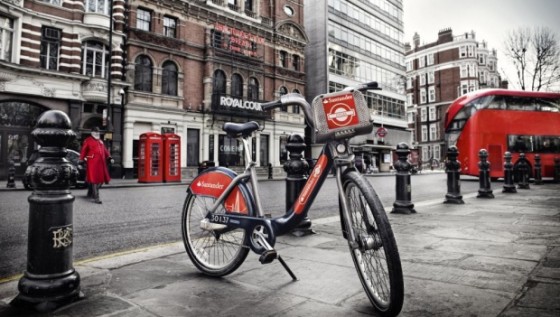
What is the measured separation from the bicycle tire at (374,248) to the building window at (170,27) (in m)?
25.9

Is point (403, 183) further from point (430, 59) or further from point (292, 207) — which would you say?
point (430, 59)

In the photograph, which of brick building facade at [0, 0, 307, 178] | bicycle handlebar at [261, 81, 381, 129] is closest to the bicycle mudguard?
bicycle handlebar at [261, 81, 381, 129]

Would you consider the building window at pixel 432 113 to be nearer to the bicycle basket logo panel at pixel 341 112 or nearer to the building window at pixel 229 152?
the building window at pixel 229 152

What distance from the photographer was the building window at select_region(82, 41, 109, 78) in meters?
21.3

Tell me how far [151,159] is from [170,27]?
1172cm

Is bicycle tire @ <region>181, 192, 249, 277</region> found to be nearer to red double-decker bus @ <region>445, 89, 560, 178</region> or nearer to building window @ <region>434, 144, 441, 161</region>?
red double-decker bus @ <region>445, 89, 560, 178</region>

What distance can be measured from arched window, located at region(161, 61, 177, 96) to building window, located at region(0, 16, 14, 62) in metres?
8.40

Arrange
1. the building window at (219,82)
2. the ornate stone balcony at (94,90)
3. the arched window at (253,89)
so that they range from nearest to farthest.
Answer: the ornate stone balcony at (94,90), the building window at (219,82), the arched window at (253,89)

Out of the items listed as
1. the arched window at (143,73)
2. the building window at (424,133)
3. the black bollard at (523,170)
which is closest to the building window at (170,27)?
the arched window at (143,73)

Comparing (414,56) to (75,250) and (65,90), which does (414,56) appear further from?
(75,250)

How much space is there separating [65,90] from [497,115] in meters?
22.9

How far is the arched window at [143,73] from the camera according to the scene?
2330 cm

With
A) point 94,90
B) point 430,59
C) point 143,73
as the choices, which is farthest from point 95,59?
point 430,59

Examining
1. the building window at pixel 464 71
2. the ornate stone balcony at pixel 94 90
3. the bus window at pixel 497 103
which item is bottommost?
the bus window at pixel 497 103
